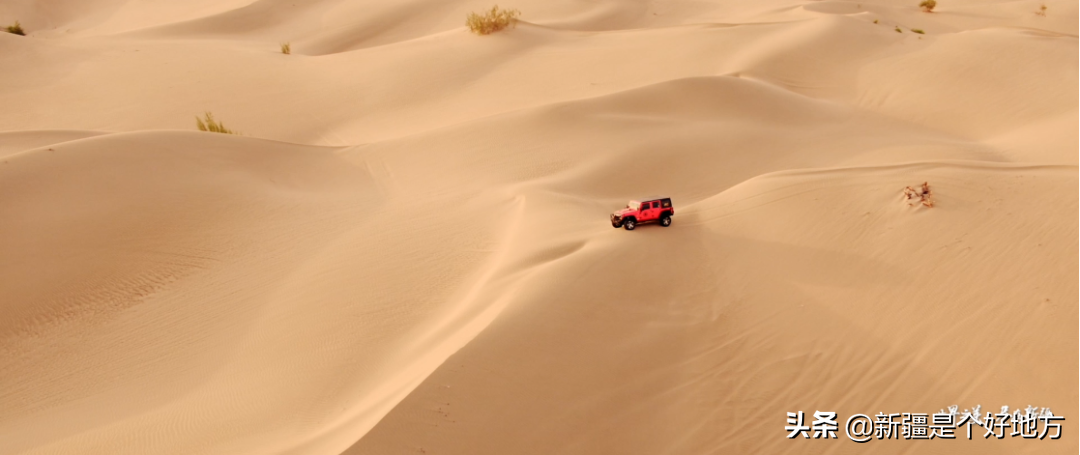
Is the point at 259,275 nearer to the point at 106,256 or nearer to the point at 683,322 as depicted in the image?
the point at 106,256

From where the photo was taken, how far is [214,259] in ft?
19.6

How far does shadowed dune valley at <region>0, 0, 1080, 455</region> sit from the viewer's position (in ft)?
13.7

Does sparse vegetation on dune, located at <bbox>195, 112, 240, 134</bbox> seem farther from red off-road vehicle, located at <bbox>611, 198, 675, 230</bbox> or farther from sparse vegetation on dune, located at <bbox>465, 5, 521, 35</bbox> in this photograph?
red off-road vehicle, located at <bbox>611, 198, 675, 230</bbox>

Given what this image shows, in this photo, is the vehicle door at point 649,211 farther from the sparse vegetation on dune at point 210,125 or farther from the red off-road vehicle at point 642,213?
the sparse vegetation on dune at point 210,125

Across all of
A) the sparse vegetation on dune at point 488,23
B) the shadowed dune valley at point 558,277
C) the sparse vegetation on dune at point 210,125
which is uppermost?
the sparse vegetation on dune at point 488,23

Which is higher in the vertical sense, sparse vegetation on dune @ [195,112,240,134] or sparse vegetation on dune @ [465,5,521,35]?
sparse vegetation on dune @ [465,5,521,35]

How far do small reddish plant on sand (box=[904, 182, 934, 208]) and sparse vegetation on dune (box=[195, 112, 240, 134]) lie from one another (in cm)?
798

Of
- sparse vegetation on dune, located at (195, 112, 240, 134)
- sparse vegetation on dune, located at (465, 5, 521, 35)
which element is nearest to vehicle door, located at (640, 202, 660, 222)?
sparse vegetation on dune, located at (195, 112, 240, 134)

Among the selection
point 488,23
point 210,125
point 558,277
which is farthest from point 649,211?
point 488,23

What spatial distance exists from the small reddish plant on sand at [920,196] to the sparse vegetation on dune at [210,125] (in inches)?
314

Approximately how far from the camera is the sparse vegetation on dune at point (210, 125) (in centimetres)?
924

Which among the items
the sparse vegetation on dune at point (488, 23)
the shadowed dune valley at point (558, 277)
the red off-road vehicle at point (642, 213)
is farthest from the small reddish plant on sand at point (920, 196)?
the sparse vegetation on dune at point (488, 23)

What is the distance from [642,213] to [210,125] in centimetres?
647

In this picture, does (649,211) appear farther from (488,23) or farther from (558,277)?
(488,23)
